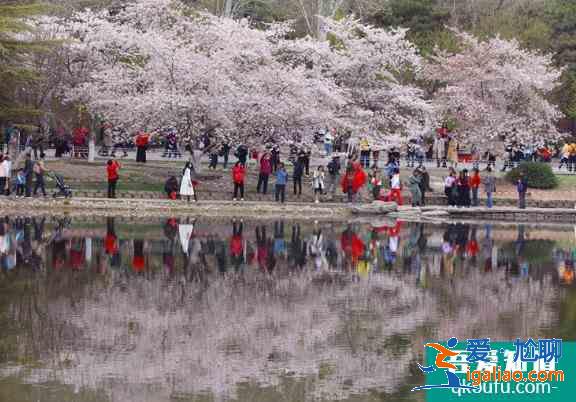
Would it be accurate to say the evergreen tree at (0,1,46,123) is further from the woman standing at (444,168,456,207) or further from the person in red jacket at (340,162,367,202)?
the woman standing at (444,168,456,207)

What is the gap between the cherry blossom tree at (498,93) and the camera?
65.9 meters

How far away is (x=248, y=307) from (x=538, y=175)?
38883 millimetres

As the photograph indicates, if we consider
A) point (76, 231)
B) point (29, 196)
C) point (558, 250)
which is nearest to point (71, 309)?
point (76, 231)

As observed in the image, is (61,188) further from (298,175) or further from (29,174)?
(298,175)

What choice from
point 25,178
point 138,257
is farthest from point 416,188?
point 138,257

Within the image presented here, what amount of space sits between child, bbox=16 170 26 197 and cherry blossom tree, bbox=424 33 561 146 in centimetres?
2408

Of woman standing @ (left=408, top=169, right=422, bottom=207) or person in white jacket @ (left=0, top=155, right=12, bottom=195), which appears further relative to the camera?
woman standing @ (left=408, top=169, right=422, bottom=207)

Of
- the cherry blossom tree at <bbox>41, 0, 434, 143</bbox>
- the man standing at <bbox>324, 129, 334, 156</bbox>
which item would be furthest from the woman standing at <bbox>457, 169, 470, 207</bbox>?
the man standing at <bbox>324, 129, 334, 156</bbox>

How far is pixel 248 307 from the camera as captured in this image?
25.6 m

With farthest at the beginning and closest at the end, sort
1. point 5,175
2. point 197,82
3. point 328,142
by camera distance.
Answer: point 328,142
point 197,82
point 5,175

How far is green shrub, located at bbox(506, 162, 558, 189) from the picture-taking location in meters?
62.5

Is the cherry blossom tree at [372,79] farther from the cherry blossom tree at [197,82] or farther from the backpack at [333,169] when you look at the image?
the backpack at [333,169]

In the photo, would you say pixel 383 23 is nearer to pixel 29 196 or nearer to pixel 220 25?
pixel 220 25

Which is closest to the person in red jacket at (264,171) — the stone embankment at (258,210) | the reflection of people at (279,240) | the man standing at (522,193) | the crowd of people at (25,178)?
the stone embankment at (258,210)
